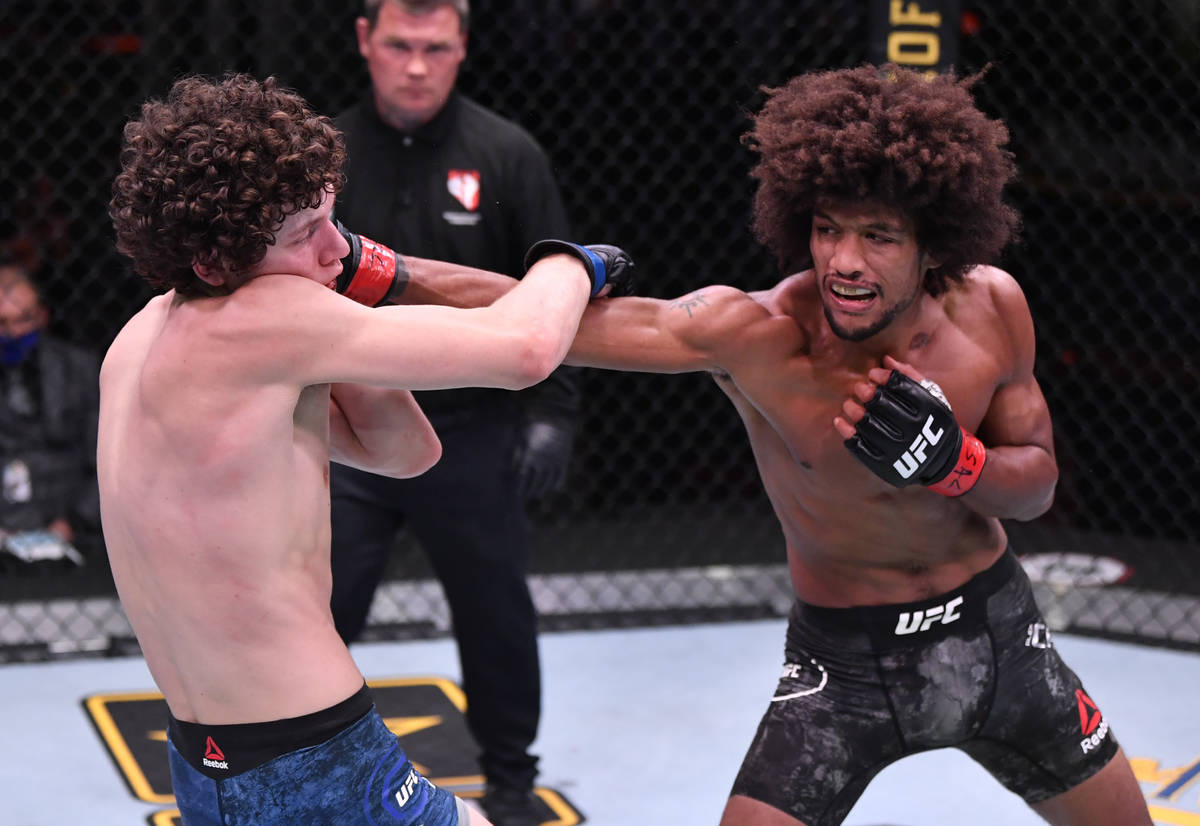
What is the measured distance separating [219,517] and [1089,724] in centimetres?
130

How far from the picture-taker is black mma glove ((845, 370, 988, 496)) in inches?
76.4

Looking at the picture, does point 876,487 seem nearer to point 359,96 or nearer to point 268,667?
point 268,667

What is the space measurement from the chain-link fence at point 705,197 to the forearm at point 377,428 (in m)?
2.32

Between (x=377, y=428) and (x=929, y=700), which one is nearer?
(x=377, y=428)

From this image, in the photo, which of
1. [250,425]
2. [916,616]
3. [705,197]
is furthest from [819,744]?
[705,197]

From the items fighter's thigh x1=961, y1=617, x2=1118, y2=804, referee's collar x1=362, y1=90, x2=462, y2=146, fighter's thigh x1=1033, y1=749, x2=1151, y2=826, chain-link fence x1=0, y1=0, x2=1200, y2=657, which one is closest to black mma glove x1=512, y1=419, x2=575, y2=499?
referee's collar x1=362, y1=90, x2=462, y2=146

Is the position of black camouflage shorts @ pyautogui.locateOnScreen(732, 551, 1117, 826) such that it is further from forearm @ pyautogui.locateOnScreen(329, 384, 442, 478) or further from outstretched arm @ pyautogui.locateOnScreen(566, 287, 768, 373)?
forearm @ pyautogui.locateOnScreen(329, 384, 442, 478)

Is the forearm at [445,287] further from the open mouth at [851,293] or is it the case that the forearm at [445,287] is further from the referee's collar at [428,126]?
the referee's collar at [428,126]

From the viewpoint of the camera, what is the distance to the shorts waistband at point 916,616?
213 centimetres

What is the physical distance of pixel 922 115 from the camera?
2039 millimetres

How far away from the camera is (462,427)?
2.91m

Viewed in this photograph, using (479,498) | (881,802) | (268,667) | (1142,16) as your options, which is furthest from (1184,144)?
(268,667)

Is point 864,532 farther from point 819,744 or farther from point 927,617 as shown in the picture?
point 819,744

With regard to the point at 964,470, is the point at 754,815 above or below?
below
